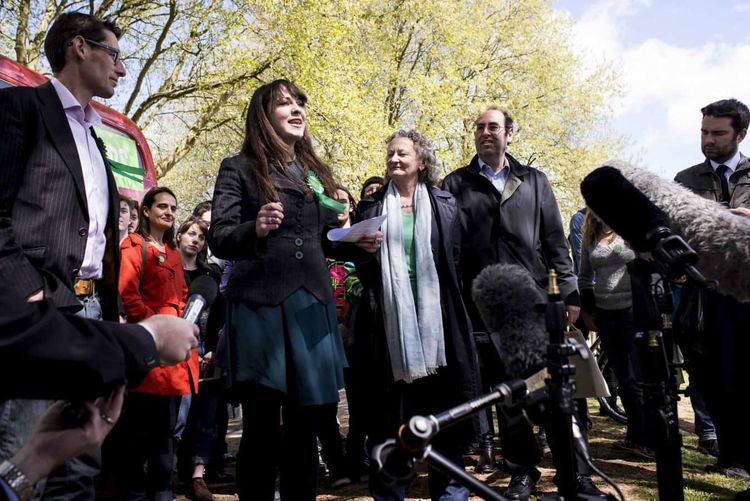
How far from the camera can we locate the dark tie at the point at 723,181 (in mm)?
4488

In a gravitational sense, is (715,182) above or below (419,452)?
above

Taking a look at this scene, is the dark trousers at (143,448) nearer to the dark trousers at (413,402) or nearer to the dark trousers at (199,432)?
the dark trousers at (199,432)

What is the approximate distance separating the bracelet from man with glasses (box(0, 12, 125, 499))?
1113 millimetres

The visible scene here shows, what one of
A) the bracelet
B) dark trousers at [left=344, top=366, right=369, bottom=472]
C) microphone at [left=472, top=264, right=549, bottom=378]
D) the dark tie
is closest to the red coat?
dark trousers at [left=344, top=366, right=369, bottom=472]

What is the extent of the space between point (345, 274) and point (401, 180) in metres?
1.62

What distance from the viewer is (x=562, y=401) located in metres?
1.71

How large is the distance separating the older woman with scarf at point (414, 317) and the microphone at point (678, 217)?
181 centimetres

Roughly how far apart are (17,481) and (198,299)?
56cm

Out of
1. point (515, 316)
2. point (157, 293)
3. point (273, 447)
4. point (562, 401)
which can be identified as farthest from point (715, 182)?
point (157, 293)

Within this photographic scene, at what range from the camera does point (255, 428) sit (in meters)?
3.11

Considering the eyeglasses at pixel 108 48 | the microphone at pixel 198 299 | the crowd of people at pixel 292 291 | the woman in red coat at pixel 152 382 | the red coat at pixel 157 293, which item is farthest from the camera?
the red coat at pixel 157 293

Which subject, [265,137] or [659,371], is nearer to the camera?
[659,371]

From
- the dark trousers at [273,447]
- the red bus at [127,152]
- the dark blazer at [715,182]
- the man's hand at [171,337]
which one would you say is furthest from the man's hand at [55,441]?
the red bus at [127,152]

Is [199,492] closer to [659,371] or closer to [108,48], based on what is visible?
[108,48]
